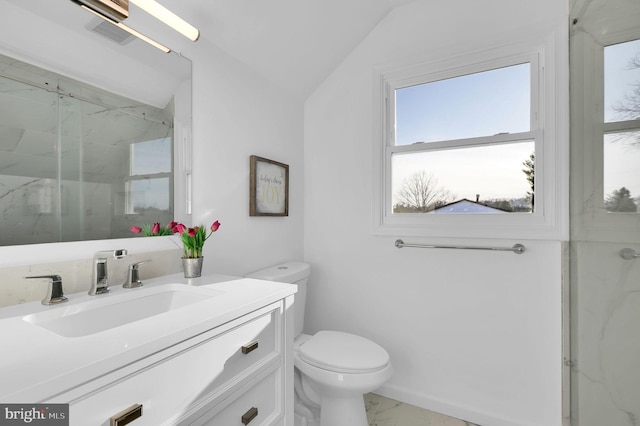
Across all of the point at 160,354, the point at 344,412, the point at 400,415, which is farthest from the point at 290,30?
the point at 400,415

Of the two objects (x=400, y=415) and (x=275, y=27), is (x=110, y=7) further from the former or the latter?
(x=400, y=415)

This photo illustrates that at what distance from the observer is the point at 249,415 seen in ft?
2.92

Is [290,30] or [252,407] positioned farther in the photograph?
[290,30]

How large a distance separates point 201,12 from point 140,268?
1.10m

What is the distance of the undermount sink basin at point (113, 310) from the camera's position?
2.51 ft

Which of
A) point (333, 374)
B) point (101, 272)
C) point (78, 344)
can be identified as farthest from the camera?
point (333, 374)

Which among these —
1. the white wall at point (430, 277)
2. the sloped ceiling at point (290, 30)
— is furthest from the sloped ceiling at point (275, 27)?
the white wall at point (430, 277)

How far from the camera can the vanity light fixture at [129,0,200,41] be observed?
1.00 meters

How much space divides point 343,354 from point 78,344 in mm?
1130

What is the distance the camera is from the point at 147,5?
1008 millimetres

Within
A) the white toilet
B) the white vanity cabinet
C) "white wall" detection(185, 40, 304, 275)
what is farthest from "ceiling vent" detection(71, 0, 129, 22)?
the white toilet

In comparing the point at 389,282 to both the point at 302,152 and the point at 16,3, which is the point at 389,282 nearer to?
the point at 302,152

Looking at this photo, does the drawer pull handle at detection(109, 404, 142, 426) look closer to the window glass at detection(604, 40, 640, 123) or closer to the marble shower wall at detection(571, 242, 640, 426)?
the marble shower wall at detection(571, 242, 640, 426)

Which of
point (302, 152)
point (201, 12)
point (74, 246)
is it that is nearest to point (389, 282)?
point (302, 152)
